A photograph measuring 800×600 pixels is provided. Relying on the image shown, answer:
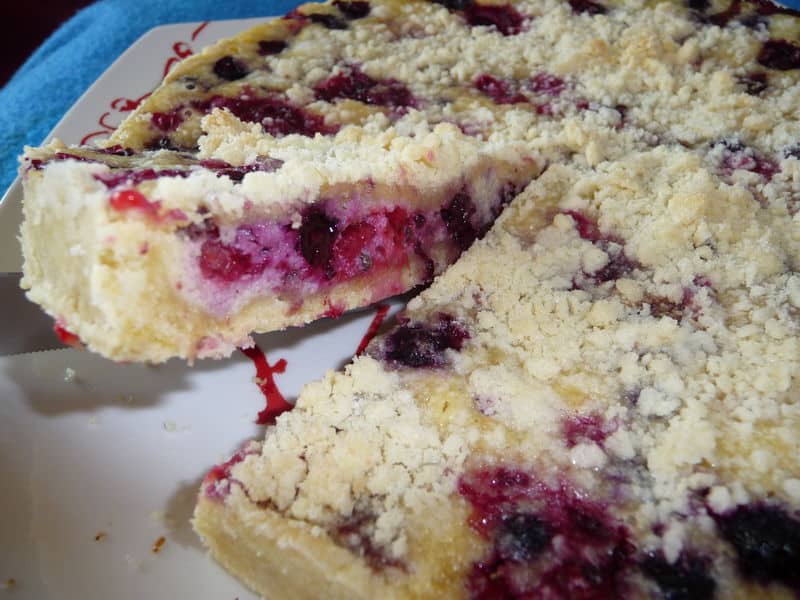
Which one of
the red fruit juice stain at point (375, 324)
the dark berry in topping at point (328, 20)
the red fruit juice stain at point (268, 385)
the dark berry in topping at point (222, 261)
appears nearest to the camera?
the dark berry in topping at point (222, 261)

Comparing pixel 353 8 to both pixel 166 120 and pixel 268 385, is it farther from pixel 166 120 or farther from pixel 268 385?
pixel 268 385

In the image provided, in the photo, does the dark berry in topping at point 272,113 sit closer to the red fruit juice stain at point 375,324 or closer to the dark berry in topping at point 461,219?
the dark berry in topping at point 461,219

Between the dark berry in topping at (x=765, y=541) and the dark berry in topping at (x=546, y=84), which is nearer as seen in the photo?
the dark berry in topping at (x=765, y=541)

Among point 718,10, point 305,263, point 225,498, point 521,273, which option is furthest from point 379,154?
point 718,10

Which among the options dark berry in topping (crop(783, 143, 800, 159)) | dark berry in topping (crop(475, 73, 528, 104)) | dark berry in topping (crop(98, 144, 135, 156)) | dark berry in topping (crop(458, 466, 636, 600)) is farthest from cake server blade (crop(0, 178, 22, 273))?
dark berry in topping (crop(783, 143, 800, 159))

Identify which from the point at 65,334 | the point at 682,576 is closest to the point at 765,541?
the point at 682,576

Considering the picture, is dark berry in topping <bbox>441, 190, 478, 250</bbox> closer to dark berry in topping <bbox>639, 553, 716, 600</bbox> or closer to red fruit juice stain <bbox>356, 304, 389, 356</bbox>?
red fruit juice stain <bbox>356, 304, 389, 356</bbox>

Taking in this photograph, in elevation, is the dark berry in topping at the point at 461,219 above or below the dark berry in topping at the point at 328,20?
below

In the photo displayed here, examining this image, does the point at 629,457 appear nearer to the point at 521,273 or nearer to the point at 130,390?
the point at 521,273

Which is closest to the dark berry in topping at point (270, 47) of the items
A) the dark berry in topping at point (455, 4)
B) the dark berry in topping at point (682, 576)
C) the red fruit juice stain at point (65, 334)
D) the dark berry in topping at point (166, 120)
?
the dark berry in topping at point (166, 120)
